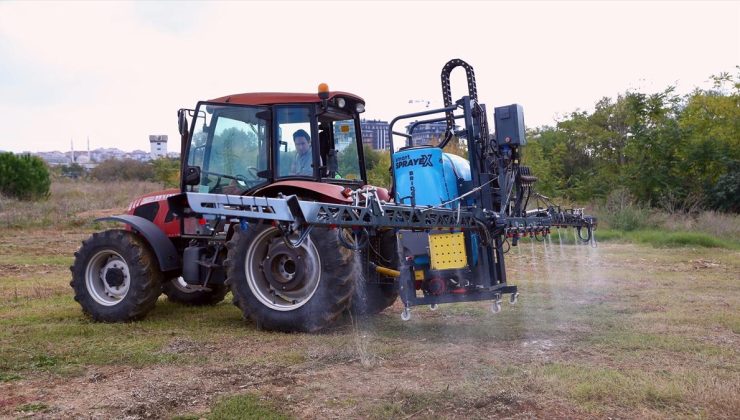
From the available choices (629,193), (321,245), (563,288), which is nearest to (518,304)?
(563,288)

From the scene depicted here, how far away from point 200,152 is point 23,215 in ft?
Result: 61.7

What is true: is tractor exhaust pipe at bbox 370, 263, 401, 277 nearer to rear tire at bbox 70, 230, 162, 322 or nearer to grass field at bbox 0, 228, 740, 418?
grass field at bbox 0, 228, 740, 418

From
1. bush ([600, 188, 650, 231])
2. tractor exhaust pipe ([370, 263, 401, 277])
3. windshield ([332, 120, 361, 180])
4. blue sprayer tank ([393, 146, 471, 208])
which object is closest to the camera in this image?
tractor exhaust pipe ([370, 263, 401, 277])

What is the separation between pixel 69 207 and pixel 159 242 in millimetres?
21621

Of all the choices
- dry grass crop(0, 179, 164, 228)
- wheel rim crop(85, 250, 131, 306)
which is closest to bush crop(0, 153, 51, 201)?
dry grass crop(0, 179, 164, 228)

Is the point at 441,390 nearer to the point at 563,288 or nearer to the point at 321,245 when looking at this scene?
the point at 321,245

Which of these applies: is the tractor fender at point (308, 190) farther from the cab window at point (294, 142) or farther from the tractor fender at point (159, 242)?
the tractor fender at point (159, 242)

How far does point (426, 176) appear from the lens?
672cm

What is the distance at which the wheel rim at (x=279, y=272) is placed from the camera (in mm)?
6316

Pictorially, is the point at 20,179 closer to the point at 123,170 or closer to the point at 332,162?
the point at 123,170

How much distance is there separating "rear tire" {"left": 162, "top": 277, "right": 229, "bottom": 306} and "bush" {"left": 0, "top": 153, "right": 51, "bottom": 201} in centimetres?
2773

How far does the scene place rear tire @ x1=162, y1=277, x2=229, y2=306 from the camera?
836 cm

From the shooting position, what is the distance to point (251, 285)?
645cm

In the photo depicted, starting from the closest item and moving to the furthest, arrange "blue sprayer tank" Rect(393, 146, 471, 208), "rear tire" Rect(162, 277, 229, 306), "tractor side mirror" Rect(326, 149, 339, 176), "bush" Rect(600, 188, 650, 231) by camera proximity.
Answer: "blue sprayer tank" Rect(393, 146, 471, 208) < "tractor side mirror" Rect(326, 149, 339, 176) < "rear tire" Rect(162, 277, 229, 306) < "bush" Rect(600, 188, 650, 231)
